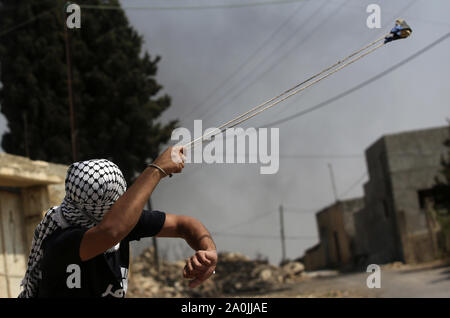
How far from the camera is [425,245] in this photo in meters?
22.4

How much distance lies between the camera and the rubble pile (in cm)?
1588

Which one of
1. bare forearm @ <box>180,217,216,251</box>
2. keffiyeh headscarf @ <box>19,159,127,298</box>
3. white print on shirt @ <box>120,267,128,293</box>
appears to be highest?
keffiyeh headscarf @ <box>19,159,127,298</box>

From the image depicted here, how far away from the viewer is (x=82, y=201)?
190cm

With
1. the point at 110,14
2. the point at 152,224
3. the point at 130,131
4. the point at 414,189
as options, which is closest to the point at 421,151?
the point at 414,189

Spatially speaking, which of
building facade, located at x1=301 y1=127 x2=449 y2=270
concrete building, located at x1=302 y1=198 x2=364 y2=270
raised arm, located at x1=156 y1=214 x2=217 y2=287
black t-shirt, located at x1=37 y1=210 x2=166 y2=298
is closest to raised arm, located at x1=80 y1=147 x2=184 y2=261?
black t-shirt, located at x1=37 y1=210 x2=166 y2=298

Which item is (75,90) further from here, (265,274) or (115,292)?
(115,292)

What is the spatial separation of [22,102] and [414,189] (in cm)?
1606

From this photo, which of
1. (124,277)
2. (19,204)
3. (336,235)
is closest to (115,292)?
(124,277)

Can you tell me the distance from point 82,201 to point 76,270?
23 cm

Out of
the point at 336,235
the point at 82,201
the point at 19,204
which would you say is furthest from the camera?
the point at 336,235

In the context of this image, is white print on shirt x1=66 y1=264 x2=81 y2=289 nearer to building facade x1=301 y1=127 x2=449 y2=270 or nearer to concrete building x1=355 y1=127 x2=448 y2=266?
building facade x1=301 y1=127 x2=449 y2=270

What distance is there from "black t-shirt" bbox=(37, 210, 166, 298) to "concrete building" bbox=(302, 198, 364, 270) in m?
30.1

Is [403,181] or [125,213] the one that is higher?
[403,181]
